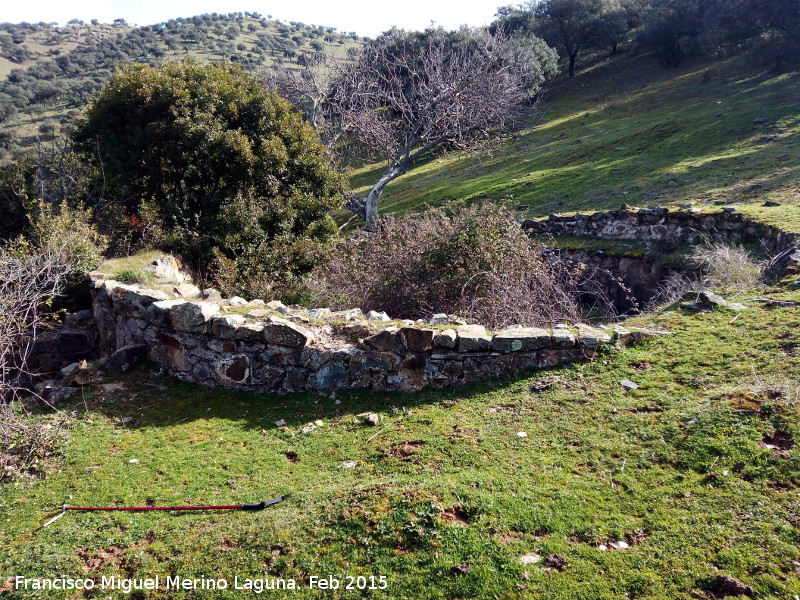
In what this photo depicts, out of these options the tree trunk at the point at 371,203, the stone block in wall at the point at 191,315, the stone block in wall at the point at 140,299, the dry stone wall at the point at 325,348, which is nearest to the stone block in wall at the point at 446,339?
the dry stone wall at the point at 325,348

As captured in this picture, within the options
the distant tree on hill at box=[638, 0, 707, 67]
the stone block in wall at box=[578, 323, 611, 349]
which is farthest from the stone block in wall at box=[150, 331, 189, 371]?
the distant tree on hill at box=[638, 0, 707, 67]

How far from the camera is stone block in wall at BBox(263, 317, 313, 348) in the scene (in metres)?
6.72

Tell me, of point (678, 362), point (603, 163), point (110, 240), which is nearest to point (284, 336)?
point (678, 362)

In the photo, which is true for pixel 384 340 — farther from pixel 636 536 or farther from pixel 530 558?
pixel 636 536

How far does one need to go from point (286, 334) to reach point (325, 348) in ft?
1.75

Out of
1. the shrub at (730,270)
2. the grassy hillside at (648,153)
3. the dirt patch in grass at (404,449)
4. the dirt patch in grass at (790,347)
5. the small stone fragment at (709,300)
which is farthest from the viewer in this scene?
the grassy hillside at (648,153)

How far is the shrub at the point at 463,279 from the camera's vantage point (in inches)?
332

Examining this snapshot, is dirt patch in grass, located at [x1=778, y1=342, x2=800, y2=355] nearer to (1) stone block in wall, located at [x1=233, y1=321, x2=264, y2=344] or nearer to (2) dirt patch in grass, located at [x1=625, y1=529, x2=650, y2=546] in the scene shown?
(2) dirt patch in grass, located at [x1=625, y1=529, x2=650, y2=546]

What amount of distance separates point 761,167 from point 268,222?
46.3 ft

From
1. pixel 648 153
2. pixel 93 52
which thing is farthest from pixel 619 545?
pixel 93 52

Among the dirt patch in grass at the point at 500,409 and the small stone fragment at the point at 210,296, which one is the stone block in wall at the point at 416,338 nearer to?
the dirt patch in grass at the point at 500,409

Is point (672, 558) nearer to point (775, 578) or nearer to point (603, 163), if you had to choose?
point (775, 578)

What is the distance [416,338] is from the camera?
6.41 metres

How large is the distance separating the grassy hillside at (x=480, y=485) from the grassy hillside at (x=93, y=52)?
117 ft
